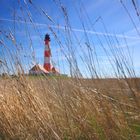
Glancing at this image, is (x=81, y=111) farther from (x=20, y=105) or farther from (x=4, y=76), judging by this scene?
(x=4, y=76)

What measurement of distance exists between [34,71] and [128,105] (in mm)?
1361

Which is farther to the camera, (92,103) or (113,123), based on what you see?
(92,103)

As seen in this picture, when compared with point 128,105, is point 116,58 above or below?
above

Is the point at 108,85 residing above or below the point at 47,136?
above

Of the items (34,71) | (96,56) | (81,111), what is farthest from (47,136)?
(34,71)

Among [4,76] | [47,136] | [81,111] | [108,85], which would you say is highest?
[4,76]

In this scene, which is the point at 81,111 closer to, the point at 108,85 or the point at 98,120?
the point at 98,120

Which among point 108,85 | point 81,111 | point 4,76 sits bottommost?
point 81,111

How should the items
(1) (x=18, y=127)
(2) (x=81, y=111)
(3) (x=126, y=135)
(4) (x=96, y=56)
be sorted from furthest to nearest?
(1) (x=18, y=127) < (4) (x=96, y=56) < (2) (x=81, y=111) < (3) (x=126, y=135)

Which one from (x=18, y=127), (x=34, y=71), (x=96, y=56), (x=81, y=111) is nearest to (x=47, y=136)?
(x=81, y=111)

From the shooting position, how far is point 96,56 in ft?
7.98

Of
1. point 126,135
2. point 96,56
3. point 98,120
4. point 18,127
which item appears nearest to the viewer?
point 126,135

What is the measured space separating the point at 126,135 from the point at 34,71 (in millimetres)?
1557

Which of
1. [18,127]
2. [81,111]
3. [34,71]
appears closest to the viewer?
[81,111]
